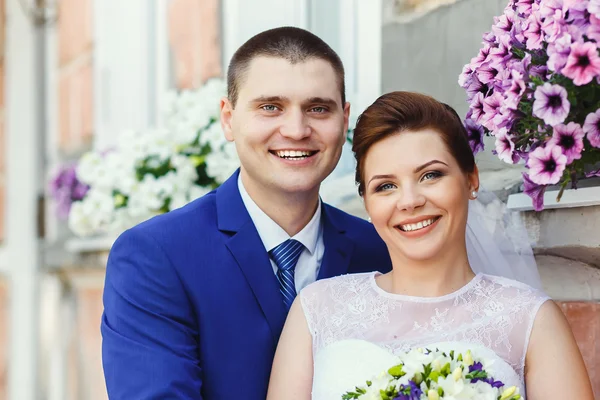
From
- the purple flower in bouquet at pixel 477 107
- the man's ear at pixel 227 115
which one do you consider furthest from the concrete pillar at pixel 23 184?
the purple flower in bouquet at pixel 477 107

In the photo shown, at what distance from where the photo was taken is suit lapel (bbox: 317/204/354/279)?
2.85 m

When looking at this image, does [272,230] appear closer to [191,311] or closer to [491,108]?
[191,311]

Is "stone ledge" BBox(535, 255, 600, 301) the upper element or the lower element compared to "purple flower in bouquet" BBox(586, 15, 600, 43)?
lower

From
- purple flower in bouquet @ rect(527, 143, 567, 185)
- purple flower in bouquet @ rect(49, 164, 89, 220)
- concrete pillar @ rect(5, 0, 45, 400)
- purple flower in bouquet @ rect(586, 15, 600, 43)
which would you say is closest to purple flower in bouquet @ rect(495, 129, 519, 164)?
purple flower in bouquet @ rect(527, 143, 567, 185)

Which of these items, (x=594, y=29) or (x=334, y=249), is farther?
(x=334, y=249)

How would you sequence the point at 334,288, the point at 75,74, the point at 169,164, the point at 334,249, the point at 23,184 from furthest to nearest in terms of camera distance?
the point at 23,184, the point at 75,74, the point at 169,164, the point at 334,249, the point at 334,288

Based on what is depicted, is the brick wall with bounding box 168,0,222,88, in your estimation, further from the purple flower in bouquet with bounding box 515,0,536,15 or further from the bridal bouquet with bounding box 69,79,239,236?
the purple flower in bouquet with bounding box 515,0,536,15

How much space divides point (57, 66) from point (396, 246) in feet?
15.5

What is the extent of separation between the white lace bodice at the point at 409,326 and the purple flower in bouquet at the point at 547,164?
439 mm

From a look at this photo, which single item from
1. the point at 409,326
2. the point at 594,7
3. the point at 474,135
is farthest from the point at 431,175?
the point at 594,7

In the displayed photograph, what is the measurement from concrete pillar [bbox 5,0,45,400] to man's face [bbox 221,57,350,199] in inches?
168

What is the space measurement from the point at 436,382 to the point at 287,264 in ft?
3.18

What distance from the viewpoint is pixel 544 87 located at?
1941 millimetres

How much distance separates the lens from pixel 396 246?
2.46 metres
